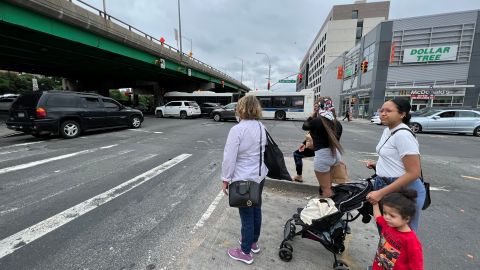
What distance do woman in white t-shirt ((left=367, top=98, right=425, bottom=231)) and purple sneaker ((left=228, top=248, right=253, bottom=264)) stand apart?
1.36 m

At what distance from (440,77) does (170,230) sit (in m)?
34.1

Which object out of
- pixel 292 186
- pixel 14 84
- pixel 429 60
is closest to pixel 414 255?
pixel 292 186

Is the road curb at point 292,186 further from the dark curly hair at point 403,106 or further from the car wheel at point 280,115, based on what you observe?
the car wheel at point 280,115

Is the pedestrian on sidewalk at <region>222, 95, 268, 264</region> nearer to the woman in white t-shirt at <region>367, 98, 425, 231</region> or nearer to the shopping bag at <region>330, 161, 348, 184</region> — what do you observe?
the woman in white t-shirt at <region>367, 98, 425, 231</region>

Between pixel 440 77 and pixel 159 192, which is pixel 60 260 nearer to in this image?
pixel 159 192

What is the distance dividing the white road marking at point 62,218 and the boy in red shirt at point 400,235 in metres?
3.85

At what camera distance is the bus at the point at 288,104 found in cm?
2219

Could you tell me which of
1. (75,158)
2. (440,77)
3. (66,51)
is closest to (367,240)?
(75,158)

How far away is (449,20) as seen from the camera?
1000 inches

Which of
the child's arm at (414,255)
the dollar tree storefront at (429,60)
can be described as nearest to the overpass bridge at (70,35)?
the child's arm at (414,255)

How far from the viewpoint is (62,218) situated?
3.35m

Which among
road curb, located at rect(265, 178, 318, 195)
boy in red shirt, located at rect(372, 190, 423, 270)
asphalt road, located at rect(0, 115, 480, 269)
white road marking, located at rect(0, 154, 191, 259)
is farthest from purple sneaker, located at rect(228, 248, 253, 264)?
white road marking, located at rect(0, 154, 191, 259)

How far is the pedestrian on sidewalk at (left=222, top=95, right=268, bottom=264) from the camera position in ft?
7.34

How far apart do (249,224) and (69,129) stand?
1033cm
